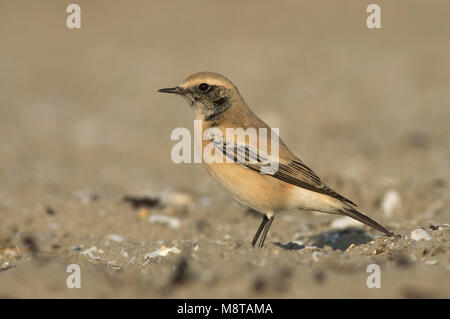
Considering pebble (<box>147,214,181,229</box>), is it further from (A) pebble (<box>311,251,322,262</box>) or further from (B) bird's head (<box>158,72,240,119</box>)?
(A) pebble (<box>311,251,322,262</box>)

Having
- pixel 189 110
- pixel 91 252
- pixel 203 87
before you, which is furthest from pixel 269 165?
pixel 189 110

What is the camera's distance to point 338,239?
7.72 m

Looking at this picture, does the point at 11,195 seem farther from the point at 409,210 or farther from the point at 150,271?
the point at 409,210

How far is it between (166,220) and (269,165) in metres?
2.51

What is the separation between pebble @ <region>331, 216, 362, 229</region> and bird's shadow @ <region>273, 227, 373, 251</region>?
0.39 feet

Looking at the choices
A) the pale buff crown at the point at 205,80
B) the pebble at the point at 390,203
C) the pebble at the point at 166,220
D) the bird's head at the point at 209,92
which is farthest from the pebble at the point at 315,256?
the pebble at the point at 390,203

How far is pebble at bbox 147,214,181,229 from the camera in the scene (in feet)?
29.1

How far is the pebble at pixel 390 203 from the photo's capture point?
9.44 metres

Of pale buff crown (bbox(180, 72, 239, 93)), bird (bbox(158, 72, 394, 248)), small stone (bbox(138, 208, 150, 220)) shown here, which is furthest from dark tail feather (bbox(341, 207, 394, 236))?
small stone (bbox(138, 208, 150, 220))

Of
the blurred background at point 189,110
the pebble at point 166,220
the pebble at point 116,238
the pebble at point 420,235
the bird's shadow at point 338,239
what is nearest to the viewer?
the pebble at point 420,235

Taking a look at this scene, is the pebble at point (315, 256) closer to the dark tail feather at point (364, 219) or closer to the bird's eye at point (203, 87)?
the dark tail feather at point (364, 219)

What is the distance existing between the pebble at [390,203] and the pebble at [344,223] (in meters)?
0.99

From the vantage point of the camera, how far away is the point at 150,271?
18.8 ft
